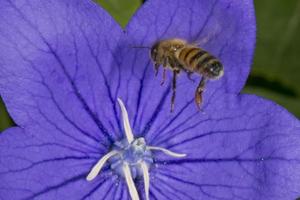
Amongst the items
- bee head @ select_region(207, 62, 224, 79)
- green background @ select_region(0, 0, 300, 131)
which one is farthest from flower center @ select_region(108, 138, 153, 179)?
green background @ select_region(0, 0, 300, 131)

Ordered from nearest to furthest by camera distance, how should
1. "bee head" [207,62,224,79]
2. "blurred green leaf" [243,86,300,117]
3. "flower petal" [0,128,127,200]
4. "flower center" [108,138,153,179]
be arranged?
"bee head" [207,62,224,79]
"flower petal" [0,128,127,200]
"flower center" [108,138,153,179]
"blurred green leaf" [243,86,300,117]

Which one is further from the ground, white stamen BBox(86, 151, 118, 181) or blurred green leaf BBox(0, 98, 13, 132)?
blurred green leaf BBox(0, 98, 13, 132)

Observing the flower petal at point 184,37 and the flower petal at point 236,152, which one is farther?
the flower petal at point 236,152

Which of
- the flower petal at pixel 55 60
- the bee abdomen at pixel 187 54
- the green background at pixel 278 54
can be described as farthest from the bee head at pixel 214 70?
the green background at pixel 278 54

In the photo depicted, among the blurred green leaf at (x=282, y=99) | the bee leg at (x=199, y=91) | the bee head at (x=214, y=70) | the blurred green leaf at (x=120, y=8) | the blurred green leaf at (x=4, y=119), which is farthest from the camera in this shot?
the blurred green leaf at (x=282, y=99)

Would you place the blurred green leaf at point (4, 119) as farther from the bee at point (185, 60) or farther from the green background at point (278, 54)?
the green background at point (278, 54)

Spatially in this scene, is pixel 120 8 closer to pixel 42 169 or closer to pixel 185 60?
pixel 185 60

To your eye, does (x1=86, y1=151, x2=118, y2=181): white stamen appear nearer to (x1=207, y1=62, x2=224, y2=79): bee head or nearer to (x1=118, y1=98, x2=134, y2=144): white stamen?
(x1=118, y1=98, x2=134, y2=144): white stamen
